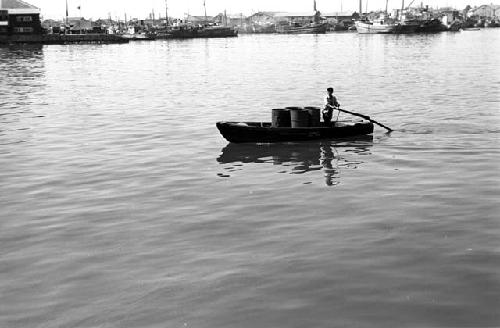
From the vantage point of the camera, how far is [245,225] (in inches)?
556

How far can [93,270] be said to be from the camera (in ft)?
38.0

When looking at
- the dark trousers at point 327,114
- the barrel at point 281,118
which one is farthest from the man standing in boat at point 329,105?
Result: the barrel at point 281,118

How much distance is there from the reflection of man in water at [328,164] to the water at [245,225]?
4cm

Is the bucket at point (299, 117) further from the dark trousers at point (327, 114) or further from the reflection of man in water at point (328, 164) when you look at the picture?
the reflection of man in water at point (328, 164)

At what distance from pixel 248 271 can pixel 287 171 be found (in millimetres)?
8487

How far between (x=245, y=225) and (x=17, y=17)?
12346cm

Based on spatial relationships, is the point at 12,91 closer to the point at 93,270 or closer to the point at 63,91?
the point at 63,91

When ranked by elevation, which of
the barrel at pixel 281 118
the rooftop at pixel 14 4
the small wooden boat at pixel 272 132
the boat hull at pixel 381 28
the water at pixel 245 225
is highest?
the rooftop at pixel 14 4

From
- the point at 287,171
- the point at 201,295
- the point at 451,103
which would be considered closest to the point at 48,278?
the point at 201,295

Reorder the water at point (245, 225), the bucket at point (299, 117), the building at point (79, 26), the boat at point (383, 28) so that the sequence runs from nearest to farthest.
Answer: the water at point (245, 225) → the bucket at point (299, 117) → the building at point (79, 26) → the boat at point (383, 28)

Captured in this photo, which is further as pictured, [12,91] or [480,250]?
[12,91]

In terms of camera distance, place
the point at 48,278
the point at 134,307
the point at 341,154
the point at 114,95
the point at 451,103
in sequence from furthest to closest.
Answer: the point at 114,95, the point at 451,103, the point at 341,154, the point at 48,278, the point at 134,307

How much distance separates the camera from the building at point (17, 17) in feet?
397

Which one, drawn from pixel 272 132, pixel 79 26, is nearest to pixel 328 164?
pixel 272 132
